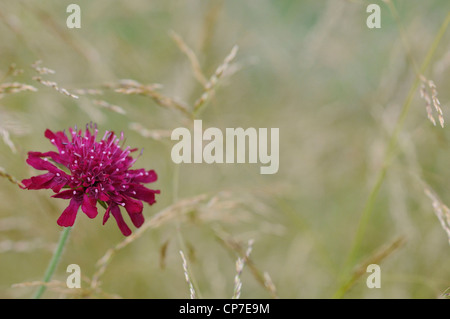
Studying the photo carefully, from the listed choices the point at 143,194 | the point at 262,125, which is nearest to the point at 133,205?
the point at 143,194

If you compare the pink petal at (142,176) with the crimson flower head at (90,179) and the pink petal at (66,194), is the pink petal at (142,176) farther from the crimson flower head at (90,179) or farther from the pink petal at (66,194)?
the pink petal at (66,194)

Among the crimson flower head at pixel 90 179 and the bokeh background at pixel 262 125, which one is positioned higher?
the bokeh background at pixel 262 125

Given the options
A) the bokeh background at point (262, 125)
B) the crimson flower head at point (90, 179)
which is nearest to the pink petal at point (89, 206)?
the crimson flower head at point (90, 179)

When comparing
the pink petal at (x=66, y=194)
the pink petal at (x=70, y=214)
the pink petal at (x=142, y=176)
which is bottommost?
the pink petal at (x=70, y=214)

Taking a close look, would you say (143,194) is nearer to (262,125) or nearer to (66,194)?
(66,194)

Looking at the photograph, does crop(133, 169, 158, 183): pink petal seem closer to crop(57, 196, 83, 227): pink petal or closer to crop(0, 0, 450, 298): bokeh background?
crop(57, 196, 83, 227): pink petal

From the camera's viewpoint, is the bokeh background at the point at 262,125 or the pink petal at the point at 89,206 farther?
the bokeh background at the point at 262,125

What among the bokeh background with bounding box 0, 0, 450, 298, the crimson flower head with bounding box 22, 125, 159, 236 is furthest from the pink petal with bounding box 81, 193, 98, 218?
the bokeh background with bounding box 0, 0, 450, 298
